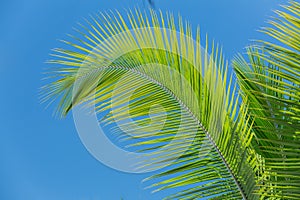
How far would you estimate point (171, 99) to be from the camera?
83.5 inches

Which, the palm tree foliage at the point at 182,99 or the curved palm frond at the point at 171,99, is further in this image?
the curved palm frond at the point at 171,99

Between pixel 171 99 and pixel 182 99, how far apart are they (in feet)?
0.21

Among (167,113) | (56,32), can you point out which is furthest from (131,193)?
(167,113)

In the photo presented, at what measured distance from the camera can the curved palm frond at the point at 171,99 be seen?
1.98 metres

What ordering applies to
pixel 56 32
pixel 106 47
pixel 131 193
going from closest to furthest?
pixel 106 47, pixel 131 193, pixel 56 32

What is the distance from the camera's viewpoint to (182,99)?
6.82ft

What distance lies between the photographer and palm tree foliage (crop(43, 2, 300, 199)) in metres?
1.87

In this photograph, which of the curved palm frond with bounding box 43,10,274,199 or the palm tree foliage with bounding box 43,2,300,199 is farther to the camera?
the curved palm frond with bounding box 43,10,274,199

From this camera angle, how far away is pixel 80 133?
2158 mm

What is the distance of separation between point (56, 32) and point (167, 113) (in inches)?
576

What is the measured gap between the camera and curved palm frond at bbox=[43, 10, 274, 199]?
1.98m

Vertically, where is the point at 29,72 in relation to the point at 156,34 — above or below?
above

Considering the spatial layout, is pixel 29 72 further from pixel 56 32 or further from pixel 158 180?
pixel 158 180

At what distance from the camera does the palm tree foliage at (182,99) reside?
6.13 feet
